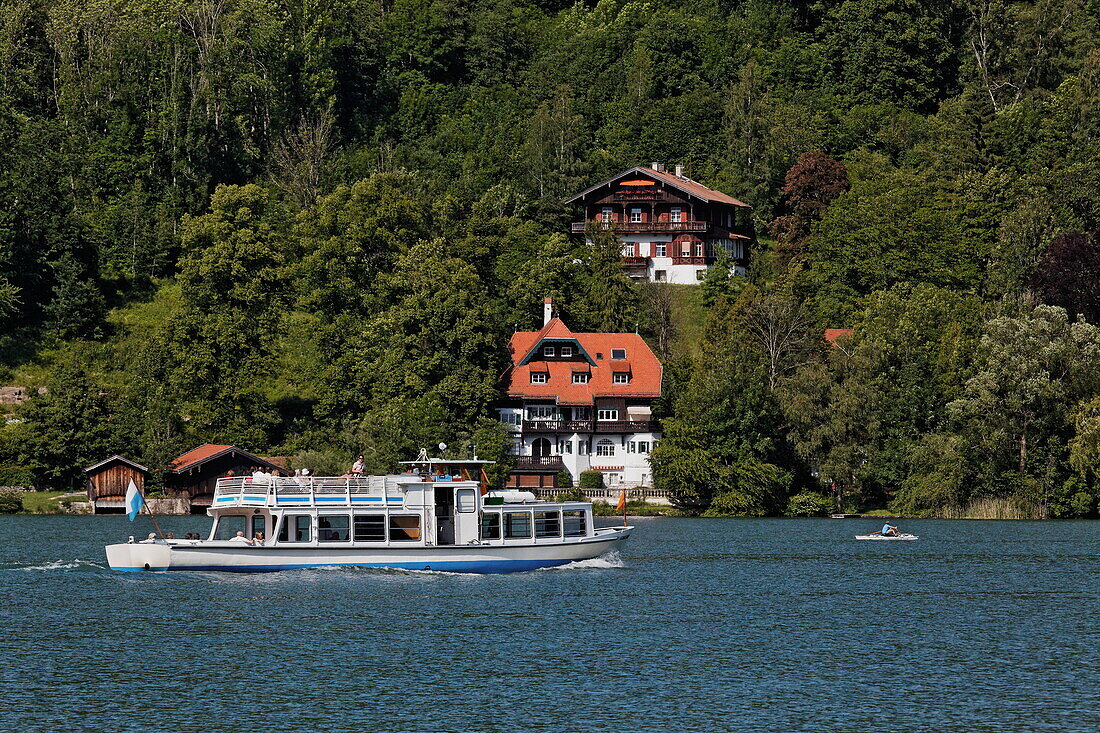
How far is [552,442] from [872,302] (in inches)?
1269

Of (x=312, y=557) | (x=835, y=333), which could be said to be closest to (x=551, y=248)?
(x=835, y=333)

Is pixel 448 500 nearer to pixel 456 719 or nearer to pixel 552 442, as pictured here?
pixel 456 719

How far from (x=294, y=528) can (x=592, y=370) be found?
213ft

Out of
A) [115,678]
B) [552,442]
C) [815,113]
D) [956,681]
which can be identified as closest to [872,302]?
[552,442]

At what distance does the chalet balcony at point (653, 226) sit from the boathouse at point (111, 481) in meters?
60.6

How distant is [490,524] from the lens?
76.1 meters

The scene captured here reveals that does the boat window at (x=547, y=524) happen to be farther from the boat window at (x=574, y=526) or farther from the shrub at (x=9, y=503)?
the shrub at (x=9, y=503)

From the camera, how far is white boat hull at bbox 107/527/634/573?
73688 mm

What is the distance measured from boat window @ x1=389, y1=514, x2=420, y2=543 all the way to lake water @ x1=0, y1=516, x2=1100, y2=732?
202 centimetres

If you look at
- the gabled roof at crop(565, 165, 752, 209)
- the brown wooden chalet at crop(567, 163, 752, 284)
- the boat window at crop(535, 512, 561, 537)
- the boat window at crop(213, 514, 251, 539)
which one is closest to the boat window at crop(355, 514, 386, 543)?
the boat window at crop(213, 514, 251, 539)

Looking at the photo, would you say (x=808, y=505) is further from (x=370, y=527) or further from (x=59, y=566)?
(x=59, y=566)

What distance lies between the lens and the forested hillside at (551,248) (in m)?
120

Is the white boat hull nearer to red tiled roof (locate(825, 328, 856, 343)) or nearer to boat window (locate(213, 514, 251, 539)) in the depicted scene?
boat window (locate(213, 514, 251, 539))

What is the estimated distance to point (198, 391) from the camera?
126562mm
